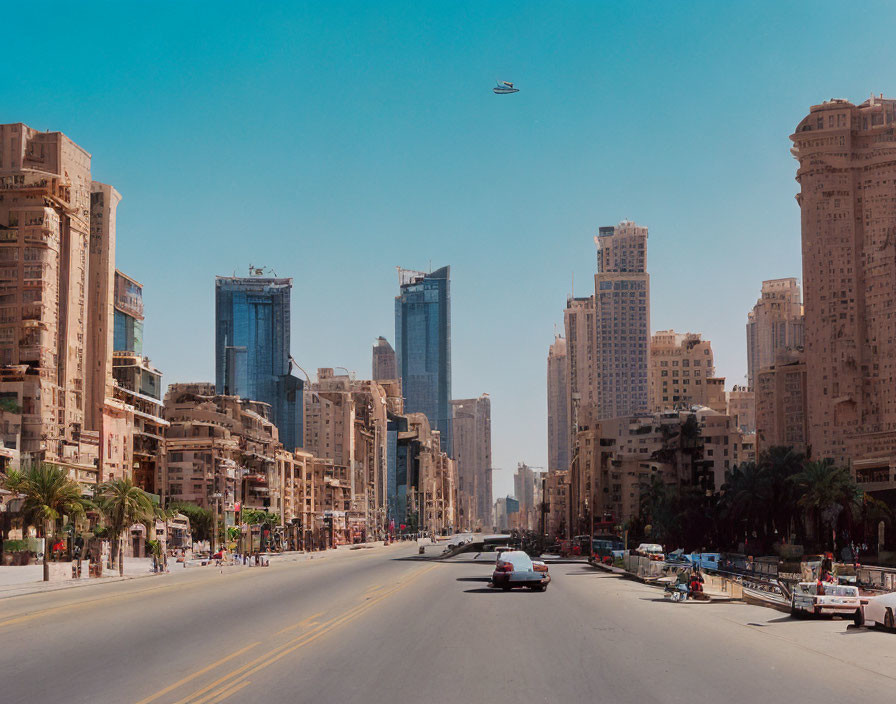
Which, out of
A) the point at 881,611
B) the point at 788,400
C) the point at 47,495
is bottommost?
the point at 881,611

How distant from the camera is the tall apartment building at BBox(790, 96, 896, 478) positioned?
144 metres

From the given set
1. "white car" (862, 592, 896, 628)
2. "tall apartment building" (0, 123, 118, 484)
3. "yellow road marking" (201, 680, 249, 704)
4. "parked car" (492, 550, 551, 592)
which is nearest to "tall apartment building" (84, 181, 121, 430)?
"tall apartment building" (0, 123, 118, 484)

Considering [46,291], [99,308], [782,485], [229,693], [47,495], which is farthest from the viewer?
[99,308]

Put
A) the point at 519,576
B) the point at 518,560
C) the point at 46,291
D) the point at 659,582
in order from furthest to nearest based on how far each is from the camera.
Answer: the point at 46,291, the point at 659,582, the point at 518,560, the point at 519,576

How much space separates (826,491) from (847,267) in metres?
72.4

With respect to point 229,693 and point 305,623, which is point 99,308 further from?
point 229,693

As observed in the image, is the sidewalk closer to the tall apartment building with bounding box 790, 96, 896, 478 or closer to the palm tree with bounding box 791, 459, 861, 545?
the palm tree with bounding box 791, 459, 861, 545

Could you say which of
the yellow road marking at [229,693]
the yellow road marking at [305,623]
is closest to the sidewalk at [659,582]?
the yellow road marking at [305,623]

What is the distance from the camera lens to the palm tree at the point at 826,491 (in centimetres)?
8462

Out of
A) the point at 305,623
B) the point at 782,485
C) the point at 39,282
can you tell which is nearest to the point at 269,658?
the point at 305,623

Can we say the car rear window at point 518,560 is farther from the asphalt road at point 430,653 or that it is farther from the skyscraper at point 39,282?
the skyscraper at point 39,282

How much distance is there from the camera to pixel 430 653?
2041 cm

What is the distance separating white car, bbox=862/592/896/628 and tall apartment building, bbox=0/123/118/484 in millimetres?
81835

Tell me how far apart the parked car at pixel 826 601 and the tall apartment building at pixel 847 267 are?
11726 centimetres
